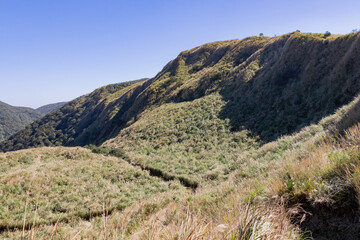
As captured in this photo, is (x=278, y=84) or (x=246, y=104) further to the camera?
(x=246, y=104)

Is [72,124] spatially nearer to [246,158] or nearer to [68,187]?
[68,187]

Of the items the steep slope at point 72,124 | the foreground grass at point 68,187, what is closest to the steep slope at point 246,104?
the foreground grass at point 68,187

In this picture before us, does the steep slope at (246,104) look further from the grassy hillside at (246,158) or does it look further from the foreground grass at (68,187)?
the foreground grass at (68,187)

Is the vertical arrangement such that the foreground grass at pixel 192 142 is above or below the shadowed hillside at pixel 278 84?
below

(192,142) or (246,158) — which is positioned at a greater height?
(192,142)

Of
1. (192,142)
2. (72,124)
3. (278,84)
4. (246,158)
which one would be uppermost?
(72,124)

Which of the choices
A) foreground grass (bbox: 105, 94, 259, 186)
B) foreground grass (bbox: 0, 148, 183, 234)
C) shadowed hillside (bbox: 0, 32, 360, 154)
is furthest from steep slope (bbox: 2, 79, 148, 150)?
foreground grass (bbox: 0, 148, 183, 234)

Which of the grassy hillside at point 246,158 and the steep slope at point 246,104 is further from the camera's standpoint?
the steep slope at point 246,104

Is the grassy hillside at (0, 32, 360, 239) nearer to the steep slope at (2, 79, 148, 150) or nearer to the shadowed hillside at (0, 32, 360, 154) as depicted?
the shadowed hillside at (0, 32, 360, 154)

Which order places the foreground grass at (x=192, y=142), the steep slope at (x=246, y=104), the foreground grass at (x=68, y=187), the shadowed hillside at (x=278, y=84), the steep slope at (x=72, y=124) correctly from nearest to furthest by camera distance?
the foreground grass at (x=68, y=187)
the foreground grass at (x=192, y=142)
the steep slope at (x=246, y=104)
the shadowed hillside at (x=278, y=84)
the steep slope at (x=72, y=124)

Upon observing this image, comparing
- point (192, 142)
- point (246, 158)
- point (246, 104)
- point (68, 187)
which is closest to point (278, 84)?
point (246, 104)

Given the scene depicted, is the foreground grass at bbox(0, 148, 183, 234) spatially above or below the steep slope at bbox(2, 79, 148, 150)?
below

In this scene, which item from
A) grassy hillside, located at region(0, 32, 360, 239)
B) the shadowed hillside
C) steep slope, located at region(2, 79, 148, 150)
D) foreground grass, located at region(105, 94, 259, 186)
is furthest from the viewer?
steep slope, located at region(2, 79, 148, 150)

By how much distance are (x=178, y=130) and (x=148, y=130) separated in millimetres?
4953
